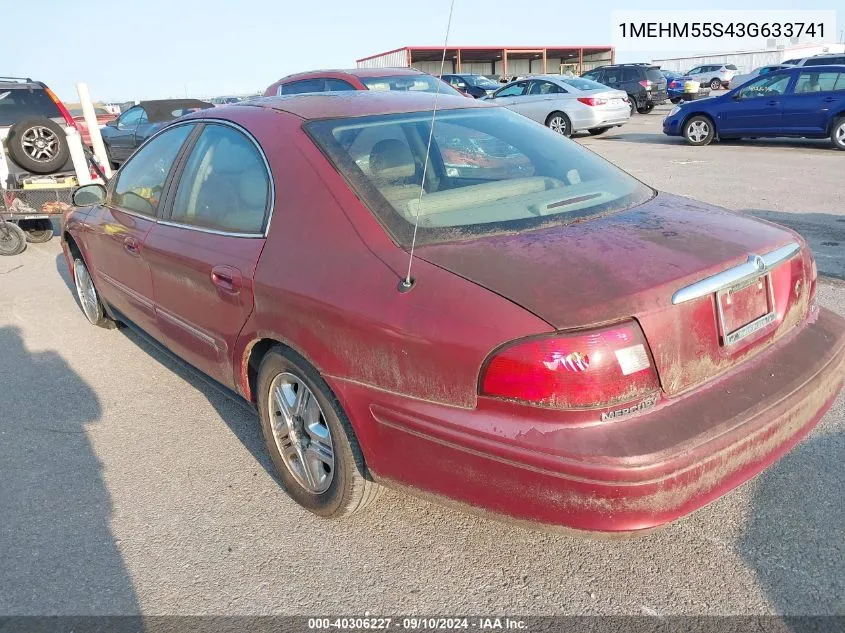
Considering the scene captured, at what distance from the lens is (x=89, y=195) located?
4648mm

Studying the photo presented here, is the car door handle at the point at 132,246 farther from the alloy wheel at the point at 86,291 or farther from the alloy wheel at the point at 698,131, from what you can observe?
the alloy wheel at the point at 698,131

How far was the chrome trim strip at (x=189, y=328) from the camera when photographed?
319 cm

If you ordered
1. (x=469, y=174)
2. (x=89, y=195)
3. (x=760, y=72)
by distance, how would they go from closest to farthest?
(x=469, y=174) < (x=89, y=195) < (x=760, y=72)

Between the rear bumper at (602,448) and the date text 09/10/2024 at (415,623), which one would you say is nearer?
the rear bumper at (602,448)

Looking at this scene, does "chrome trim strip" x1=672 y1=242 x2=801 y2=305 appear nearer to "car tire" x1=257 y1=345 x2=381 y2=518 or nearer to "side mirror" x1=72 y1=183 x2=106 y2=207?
"car tire" x1=257 y1=345 x2=381 y2=518

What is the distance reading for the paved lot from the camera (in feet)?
7.77

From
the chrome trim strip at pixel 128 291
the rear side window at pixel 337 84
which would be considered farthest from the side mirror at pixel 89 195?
the rear side window at pixel 337 84

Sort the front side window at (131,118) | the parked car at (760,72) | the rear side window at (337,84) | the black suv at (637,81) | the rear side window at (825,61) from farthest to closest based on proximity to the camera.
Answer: the black suv at (637,81), the rear side window at (825,61), the parked car at (760,72), the front side window at (131,118), the rear side window at (337,84)

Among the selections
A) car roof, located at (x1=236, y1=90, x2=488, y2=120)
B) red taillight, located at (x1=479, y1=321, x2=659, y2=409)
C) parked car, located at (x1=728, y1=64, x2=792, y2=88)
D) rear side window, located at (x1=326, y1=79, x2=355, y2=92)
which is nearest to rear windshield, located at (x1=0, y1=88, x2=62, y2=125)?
rear side window, located at (x1=326, y1=79, x2=355, y2=92)

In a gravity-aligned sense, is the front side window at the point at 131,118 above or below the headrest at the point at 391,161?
above

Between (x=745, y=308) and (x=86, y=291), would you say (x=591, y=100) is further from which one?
(x=745, y=308)

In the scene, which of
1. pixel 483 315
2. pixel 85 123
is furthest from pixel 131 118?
pixel 483 315

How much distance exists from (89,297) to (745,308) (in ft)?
15.7

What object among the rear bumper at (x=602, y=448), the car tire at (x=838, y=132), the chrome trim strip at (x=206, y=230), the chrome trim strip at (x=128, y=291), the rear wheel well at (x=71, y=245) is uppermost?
the chrome trim strip at (x=206, y=230)
